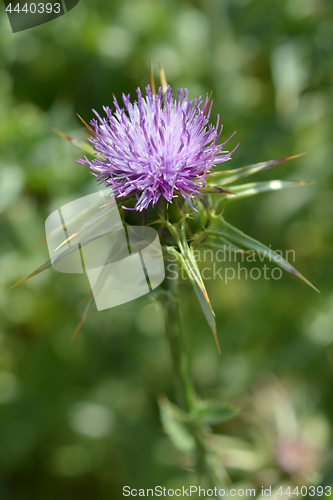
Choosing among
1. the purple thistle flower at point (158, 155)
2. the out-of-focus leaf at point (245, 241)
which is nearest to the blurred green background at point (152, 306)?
the purple thistle flower at point (158, 155)

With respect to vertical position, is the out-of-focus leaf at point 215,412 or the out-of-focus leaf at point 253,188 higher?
the out-of-focus leaf at point 253,188

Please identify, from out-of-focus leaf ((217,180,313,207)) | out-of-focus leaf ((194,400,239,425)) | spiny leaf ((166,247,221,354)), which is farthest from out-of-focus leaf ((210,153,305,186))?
out-of-focus leaf ((194,400,239,425))

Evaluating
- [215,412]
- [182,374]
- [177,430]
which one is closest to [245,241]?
[182,374]

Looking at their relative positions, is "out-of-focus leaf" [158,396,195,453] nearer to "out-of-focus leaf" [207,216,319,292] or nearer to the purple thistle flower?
"out-of-focus leaf" [207,216,319,292]

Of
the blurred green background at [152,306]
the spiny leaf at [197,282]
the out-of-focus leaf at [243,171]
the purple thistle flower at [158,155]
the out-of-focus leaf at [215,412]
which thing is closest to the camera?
the spiny leaf at [197,282]

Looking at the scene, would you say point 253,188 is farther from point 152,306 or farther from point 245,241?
point 152,306

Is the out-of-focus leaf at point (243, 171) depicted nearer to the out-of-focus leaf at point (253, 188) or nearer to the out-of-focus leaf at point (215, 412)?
the out-of-focus leaf at point (253, 188)

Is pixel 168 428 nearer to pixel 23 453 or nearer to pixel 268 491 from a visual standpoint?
pixel 268 491
